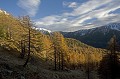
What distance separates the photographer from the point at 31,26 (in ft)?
159

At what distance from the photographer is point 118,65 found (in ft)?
176

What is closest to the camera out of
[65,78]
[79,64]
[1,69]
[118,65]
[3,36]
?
[1,69]

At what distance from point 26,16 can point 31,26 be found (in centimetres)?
232

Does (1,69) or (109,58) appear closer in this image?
(1,69)

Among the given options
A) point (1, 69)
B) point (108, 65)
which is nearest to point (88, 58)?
point (108, 65)

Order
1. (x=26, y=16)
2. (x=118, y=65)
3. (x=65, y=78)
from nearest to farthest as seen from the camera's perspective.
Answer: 1. (x=26, y=16)
2. (x=118, y=65)
3. (x=65, y=78)

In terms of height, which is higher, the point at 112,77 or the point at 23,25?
the point at 23,25

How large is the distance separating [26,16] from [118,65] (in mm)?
23827

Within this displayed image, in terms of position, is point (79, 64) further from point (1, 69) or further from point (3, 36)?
point (1, 69)

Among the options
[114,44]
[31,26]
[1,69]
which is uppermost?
[31,26]

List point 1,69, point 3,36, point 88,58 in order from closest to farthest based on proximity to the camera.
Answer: point 1,69 → point 88,58 → point 3,36

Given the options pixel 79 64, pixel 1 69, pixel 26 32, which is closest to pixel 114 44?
pixel 26 32

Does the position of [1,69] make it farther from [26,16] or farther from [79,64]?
[79,64]

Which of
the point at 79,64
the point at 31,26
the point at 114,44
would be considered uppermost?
the point at 31,26
